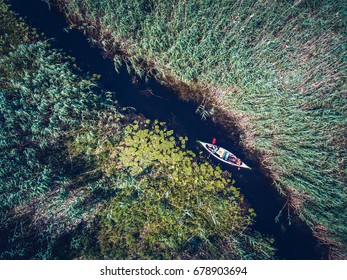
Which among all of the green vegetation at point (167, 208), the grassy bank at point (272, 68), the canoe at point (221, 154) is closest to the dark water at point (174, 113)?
the canoe at point (221, 154)

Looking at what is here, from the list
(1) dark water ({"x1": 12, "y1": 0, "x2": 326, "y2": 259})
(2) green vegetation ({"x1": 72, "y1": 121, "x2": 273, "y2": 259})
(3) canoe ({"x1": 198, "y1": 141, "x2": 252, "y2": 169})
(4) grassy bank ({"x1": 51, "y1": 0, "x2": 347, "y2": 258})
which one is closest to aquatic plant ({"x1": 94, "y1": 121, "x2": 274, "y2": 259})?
(2) green vegetation ({"x1": 72, "y1": 121, "x2": 273, "y2": 259})

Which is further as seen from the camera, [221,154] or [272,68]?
[221,154]

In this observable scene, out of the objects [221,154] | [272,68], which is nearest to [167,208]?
[221,154]

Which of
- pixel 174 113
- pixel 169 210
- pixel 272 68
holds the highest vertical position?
pixel 272 68

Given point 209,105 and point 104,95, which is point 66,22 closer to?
point 104,95

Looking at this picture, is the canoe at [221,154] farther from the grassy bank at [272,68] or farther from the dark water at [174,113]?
the grassy bank at [272,68]

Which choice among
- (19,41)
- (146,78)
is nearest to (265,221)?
(146,78)

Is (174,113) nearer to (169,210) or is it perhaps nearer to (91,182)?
(169,210)
